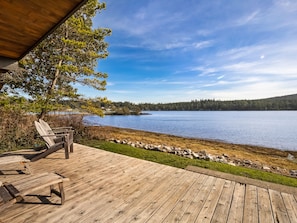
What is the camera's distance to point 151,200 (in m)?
2.45

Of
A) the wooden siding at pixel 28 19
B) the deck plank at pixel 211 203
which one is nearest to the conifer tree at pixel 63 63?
the wooden siding at pixel 28 19

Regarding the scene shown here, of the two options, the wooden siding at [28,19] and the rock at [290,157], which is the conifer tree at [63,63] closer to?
the wooden siding at [28,19]

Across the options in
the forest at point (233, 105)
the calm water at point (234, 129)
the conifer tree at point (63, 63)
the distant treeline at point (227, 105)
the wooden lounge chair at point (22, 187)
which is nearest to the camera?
the wooden lounge chair at point (22, 187)

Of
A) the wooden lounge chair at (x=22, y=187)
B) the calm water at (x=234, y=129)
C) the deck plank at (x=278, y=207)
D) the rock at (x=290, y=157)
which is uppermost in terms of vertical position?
the wooden lounge chair at (x=22, y=187)

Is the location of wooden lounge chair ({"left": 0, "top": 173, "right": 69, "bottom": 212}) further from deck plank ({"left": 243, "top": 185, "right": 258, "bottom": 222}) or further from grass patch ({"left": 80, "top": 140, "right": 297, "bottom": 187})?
grass patch ({"left": 80, "top": 140, "right": 297, "bottom": 187})

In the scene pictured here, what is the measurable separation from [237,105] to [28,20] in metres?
59.9

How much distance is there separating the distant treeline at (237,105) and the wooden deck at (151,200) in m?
52.7

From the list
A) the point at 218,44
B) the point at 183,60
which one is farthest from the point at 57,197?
the point at 183,60

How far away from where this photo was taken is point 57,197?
2.46m

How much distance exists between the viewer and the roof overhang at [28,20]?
1.90 metres

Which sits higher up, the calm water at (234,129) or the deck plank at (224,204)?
the deck plank at (224,204)

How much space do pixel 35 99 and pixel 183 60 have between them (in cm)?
1476

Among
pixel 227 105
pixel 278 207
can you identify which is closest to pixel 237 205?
pixel 278 207

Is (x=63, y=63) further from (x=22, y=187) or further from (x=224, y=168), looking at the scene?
(x=224, y=168)
